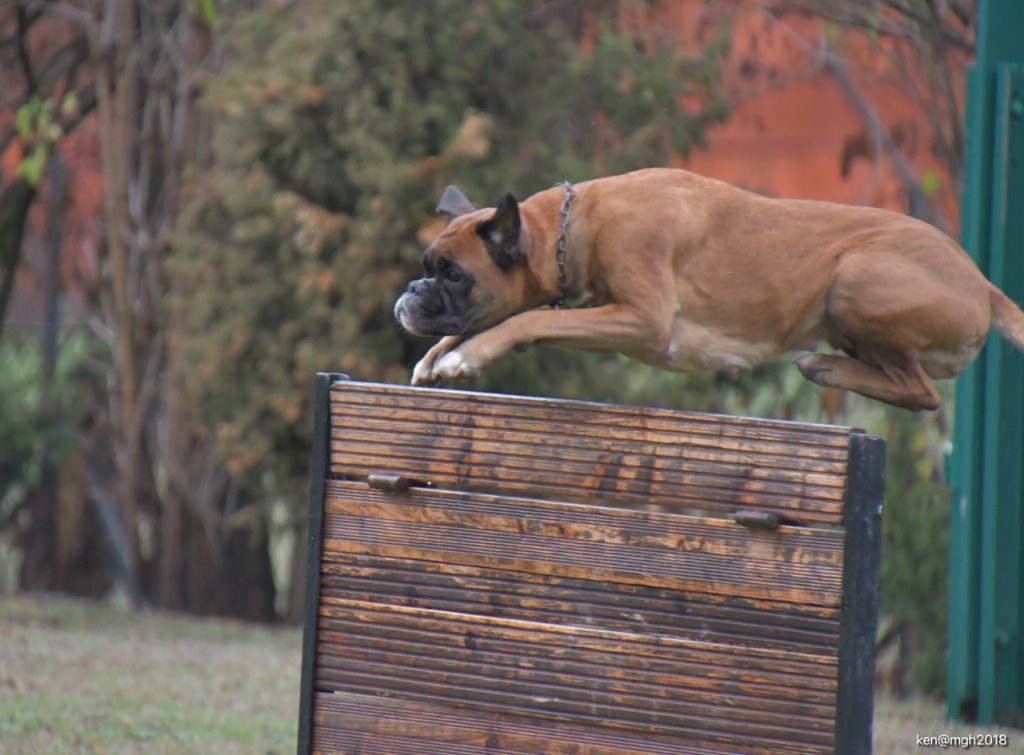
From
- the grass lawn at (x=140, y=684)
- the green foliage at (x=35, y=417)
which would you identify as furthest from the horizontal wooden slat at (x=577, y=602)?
the green foliage at (x=35, y=417)

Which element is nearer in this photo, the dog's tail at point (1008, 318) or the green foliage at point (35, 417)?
the dog's tail at point (1008, 318)

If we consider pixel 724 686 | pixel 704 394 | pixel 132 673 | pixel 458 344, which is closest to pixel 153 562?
pixel 132 673

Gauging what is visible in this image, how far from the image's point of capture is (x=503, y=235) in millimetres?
4348

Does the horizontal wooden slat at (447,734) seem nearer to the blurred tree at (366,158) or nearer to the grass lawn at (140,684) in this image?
the grass lawn at (140,684)

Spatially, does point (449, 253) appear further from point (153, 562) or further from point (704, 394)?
point (153, 562)

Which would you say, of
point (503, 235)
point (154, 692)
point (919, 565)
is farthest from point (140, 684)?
point (919, 565)

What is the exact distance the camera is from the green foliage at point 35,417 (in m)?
10.4

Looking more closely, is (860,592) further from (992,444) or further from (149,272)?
(149,272)

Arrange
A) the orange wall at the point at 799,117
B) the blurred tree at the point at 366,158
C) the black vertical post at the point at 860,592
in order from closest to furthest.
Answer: the black vertical post at the point at 860,592
the blurred tree at the point at 366,158
the orange wall at the point at 799,117

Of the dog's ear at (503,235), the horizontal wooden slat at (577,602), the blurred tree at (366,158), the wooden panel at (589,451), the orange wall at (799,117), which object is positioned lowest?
the horizontal wooden slat at (577,602)

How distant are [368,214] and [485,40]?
4.41ft

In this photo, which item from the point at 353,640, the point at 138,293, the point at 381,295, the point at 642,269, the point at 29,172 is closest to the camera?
the point at 353,640

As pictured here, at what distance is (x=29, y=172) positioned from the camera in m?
9.24

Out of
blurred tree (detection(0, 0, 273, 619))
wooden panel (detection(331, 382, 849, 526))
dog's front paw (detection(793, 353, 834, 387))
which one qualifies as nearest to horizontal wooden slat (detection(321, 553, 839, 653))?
wooden panel (detection(331, 382, 849, 526))
